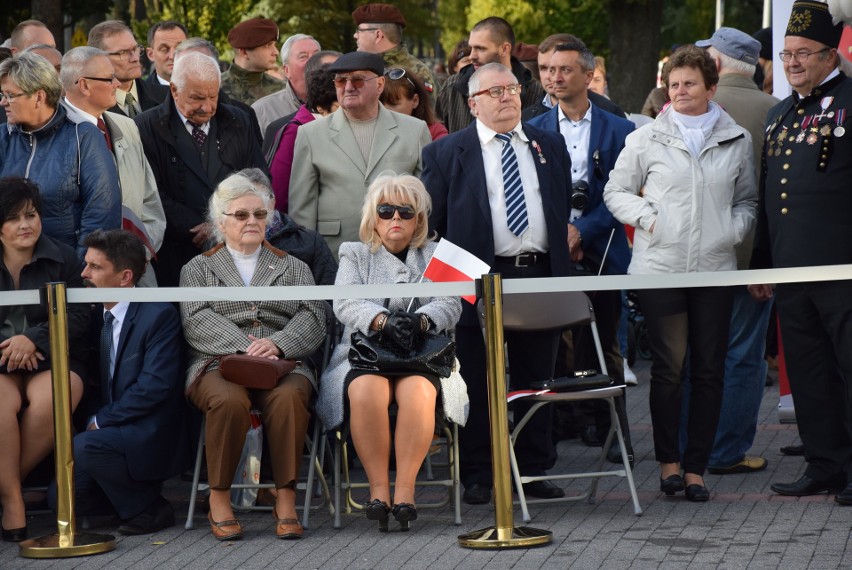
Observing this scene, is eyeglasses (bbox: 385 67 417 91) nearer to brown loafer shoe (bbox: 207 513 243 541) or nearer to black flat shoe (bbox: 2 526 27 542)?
brown loafer shoe (bbox: 207 513 243 541)

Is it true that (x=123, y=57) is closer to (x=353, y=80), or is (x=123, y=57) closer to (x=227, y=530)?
(x=353, y=80)

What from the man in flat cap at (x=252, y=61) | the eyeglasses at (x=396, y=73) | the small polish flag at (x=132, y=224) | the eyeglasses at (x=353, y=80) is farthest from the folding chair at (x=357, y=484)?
the man in flat cap at (x=252, y=61)

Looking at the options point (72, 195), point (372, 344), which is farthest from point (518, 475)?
point (72, 195)

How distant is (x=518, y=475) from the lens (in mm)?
6852

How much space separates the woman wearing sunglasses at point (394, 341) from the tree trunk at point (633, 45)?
59.4 feet

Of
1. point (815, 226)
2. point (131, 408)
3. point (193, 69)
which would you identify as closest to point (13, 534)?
point (131, 408)

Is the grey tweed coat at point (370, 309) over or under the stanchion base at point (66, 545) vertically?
over

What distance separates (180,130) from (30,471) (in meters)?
2.21

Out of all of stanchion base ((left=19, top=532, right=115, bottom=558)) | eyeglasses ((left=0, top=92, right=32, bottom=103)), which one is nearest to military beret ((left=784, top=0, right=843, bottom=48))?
eyeglasses ((left=0, top=92, right=32, bottom=103))

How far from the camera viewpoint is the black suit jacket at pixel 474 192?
7352mm

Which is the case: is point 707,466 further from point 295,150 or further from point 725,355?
point 295,150

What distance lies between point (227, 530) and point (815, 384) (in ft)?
9.81

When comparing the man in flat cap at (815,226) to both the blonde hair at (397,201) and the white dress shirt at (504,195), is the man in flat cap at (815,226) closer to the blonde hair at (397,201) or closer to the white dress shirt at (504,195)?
the white dress shirt at (504,195)

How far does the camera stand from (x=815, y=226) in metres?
6.99
